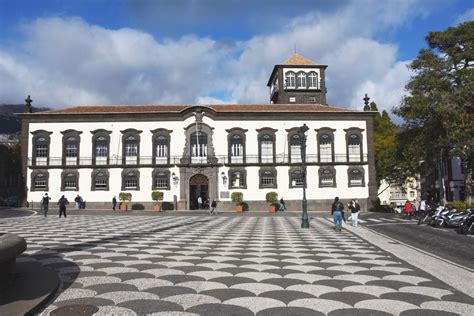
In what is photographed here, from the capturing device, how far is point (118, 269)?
781 centimetres

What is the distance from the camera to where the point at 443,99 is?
1074 inches

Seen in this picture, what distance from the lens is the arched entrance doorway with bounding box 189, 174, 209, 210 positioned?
41.1 meters

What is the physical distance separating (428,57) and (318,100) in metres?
20.1

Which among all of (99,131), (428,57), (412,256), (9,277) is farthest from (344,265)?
(99,131)

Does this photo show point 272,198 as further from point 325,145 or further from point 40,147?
point 40,147

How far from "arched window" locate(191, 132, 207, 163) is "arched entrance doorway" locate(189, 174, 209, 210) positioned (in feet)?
5.40

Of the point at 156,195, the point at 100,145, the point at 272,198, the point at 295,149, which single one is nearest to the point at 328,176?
the point at 295,149

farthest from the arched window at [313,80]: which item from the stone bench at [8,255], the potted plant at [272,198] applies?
the stone bench at [8,255]

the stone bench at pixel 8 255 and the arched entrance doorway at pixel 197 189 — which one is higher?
the arched entrance doorway at pixel 197 189

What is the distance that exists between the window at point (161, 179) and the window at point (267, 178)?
9.03m

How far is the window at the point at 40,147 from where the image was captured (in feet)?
134

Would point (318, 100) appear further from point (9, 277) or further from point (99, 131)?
point (9, 277)

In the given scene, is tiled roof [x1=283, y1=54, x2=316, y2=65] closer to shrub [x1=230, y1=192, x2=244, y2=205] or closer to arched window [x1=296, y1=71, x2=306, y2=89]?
arched window [x1=296, y1=71, x2=306, y2=89]

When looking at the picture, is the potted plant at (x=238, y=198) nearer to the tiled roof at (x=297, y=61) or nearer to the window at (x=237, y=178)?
the window at (x=237, y=178)
